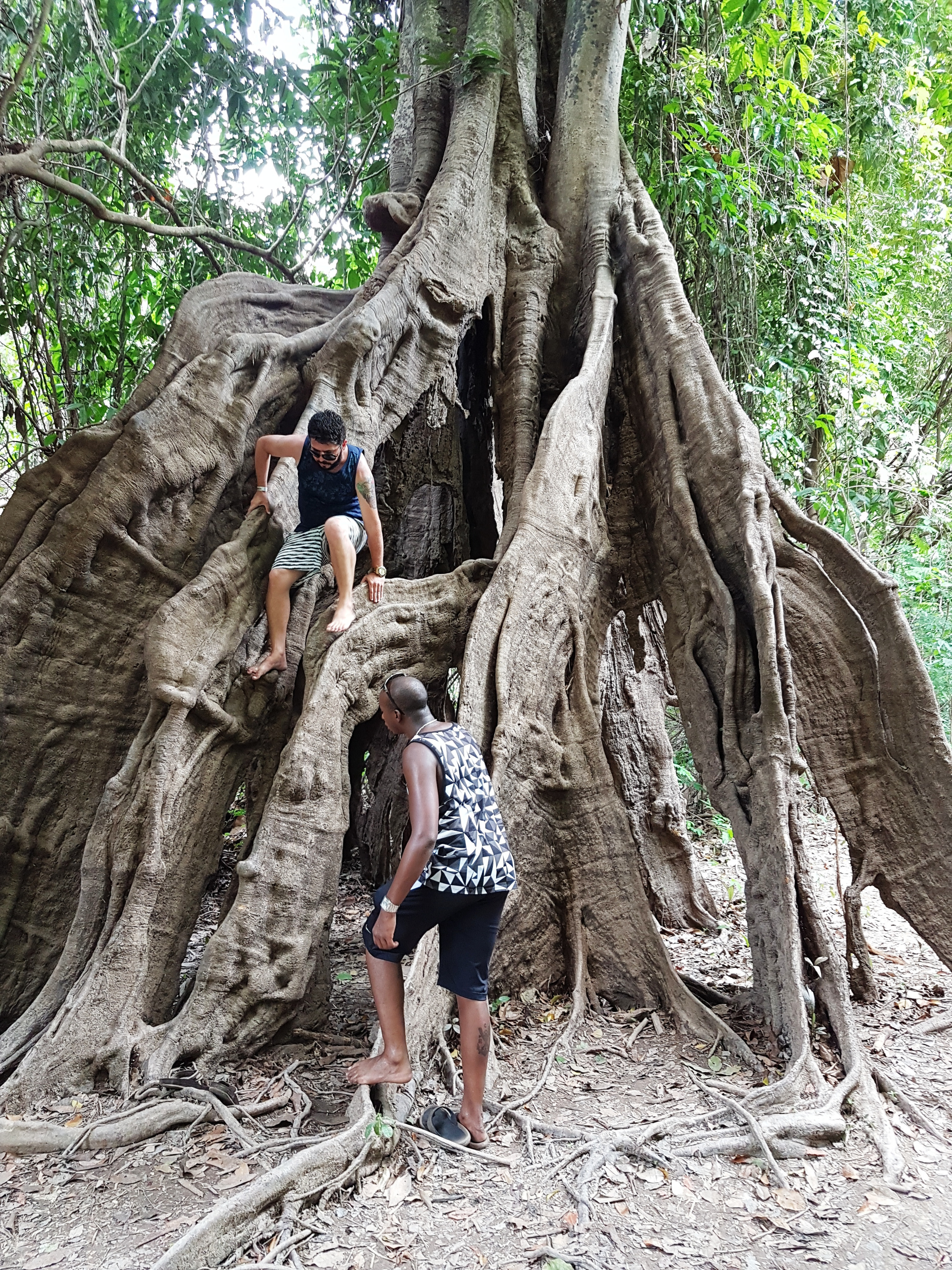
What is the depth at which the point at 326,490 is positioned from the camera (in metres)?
3.64

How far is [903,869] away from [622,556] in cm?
207

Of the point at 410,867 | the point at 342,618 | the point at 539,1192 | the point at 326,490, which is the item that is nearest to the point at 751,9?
the point at 326,490

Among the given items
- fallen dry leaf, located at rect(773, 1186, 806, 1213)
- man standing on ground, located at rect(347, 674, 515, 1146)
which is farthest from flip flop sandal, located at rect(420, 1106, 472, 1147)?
fallen dry leaf, located at rect(773, 1186, 806, 1213)

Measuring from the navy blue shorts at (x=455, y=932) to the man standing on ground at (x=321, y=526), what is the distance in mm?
1398

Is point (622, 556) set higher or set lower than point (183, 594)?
higher

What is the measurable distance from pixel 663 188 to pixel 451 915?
19.1ft

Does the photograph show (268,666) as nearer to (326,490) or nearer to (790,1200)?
(326,490)

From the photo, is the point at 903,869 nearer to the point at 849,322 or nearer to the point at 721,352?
the point at 721,352

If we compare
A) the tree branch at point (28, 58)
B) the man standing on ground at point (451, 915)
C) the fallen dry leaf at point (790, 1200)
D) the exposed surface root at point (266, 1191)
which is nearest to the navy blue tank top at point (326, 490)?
the man standing on ground at point (451, 915)

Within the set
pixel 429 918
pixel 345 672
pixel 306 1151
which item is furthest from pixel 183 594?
pixel 306 1151

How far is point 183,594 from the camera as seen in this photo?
3439 millimetres

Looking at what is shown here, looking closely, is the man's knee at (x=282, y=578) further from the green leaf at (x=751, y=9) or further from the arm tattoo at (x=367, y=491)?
the green leaf at (x=751, y=9)

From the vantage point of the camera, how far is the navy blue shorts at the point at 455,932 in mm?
2510

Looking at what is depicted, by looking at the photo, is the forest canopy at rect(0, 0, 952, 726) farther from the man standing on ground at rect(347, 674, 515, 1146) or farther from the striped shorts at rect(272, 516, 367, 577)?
the man standing on ground at rect(347, 674, 515, 1146)
